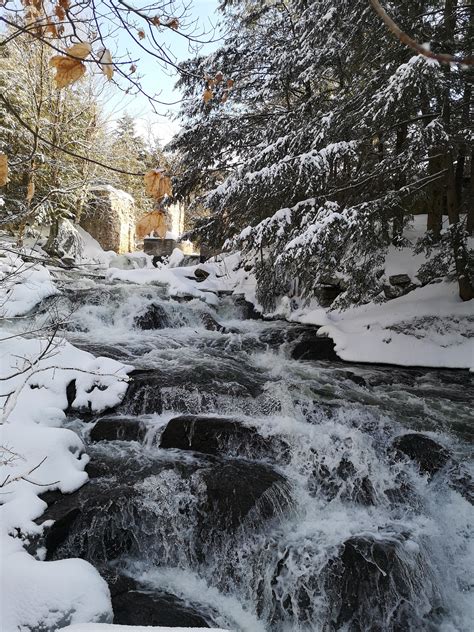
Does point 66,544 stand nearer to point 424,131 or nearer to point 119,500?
point 119,500

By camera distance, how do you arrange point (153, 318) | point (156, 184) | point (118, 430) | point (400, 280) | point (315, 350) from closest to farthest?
point (156, 184)
point (118, 430)
point (315, 350)
point (400, 280)
point (153, 318)

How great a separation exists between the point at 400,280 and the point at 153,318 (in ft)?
16.2

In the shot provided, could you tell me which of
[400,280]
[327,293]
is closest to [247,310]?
[327,293]

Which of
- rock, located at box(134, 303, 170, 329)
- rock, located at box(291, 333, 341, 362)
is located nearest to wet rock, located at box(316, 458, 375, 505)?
rock, located at box(291, 333, 341, 362)

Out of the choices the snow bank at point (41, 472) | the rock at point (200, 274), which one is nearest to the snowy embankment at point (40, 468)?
the snow bank at point (41, 472)

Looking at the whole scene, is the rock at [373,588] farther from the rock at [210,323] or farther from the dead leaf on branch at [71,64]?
the rock at [210,323]

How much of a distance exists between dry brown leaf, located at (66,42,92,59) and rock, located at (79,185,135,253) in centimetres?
1769

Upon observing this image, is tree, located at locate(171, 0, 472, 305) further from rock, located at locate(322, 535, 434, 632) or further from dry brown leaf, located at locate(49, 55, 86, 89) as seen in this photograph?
rock, located at locate(322, 535, 434, 632)

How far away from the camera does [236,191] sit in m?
7.30

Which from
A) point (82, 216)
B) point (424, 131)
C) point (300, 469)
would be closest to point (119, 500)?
point (300, 469)

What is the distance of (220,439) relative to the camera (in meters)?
4.44

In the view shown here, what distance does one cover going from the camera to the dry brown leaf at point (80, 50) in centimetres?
135

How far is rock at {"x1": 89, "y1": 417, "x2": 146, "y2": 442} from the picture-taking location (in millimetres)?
4578

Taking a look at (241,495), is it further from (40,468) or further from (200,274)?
(200,274)
